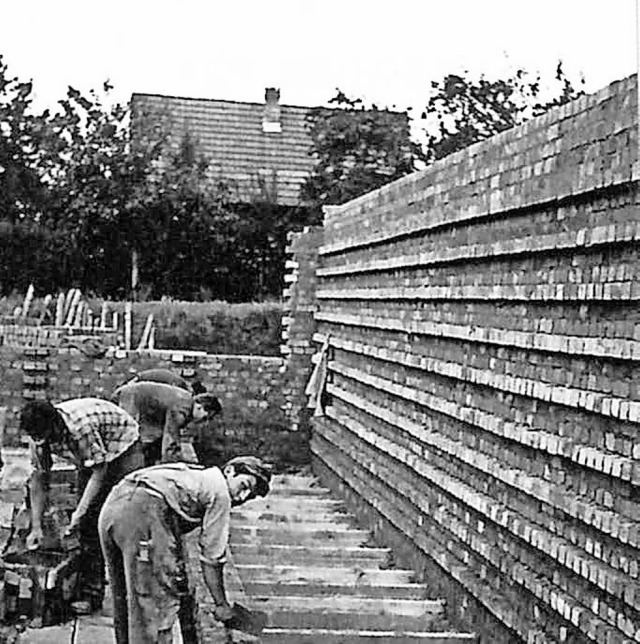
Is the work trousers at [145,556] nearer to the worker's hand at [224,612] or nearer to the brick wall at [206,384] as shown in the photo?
the worker's hand at [224,612]

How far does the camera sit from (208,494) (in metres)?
5.39

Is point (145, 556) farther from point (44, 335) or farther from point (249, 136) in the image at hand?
point (249, 136)

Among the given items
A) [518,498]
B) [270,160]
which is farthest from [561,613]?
[270,160]

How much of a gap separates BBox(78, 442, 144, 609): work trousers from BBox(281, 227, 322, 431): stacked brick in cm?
599

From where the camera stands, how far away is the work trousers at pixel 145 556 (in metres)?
5.35

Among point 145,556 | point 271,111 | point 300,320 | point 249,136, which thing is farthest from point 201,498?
point 249,136

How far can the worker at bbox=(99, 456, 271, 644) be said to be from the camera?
5359 millimetres

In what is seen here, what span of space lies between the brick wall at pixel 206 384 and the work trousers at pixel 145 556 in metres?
7.23

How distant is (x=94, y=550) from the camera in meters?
6.80

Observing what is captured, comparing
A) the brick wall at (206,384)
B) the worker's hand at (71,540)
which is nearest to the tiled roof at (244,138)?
the brick wall at (206,384)

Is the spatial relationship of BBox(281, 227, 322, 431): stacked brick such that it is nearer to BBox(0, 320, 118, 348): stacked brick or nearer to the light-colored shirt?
BBox(0, 320, 118, 348): stacked brick

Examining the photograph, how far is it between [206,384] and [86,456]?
6114 mm

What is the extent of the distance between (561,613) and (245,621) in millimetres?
1514

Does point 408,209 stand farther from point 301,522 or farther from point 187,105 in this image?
point 187,105
